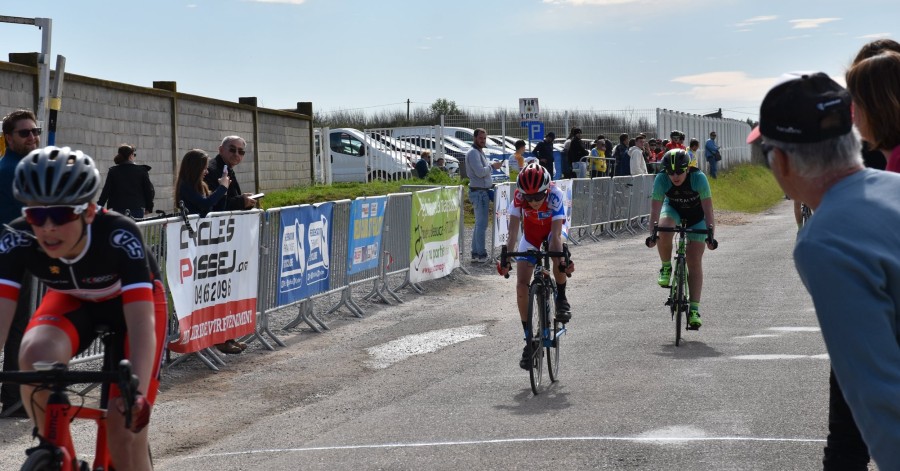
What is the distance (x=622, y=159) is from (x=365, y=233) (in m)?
16.6

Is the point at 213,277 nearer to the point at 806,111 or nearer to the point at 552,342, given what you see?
the point at 552,342

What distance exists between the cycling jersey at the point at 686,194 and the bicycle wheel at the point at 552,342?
263cm

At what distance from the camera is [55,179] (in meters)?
3.87

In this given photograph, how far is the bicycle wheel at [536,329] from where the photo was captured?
28.7ft

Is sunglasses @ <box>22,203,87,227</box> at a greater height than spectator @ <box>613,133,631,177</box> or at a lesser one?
lesser

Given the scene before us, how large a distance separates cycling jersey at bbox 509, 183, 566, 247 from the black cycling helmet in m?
2.11

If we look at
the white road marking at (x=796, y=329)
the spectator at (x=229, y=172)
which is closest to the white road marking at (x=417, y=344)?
the spectator at (x=229, y=172)

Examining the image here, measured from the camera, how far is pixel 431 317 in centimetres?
1345

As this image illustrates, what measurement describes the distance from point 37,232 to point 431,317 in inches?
381

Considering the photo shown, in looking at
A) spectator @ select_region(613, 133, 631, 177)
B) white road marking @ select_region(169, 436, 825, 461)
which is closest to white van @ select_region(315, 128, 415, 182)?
spectator @ select_region(613, 133, 631, 177)

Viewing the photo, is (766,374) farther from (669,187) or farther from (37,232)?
(37,232)

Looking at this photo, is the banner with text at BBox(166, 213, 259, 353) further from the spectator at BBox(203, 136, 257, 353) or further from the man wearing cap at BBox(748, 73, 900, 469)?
the man wearing cap at BBox(748, 73, 900, 469)

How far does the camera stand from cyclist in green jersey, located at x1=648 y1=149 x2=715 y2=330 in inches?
445

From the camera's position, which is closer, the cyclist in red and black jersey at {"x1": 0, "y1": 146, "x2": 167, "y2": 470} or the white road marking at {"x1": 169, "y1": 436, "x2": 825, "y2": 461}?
the cyclist in red and black jersey at {"x1": 0, "y1": 146, "x2": 167, "y2": 470}
